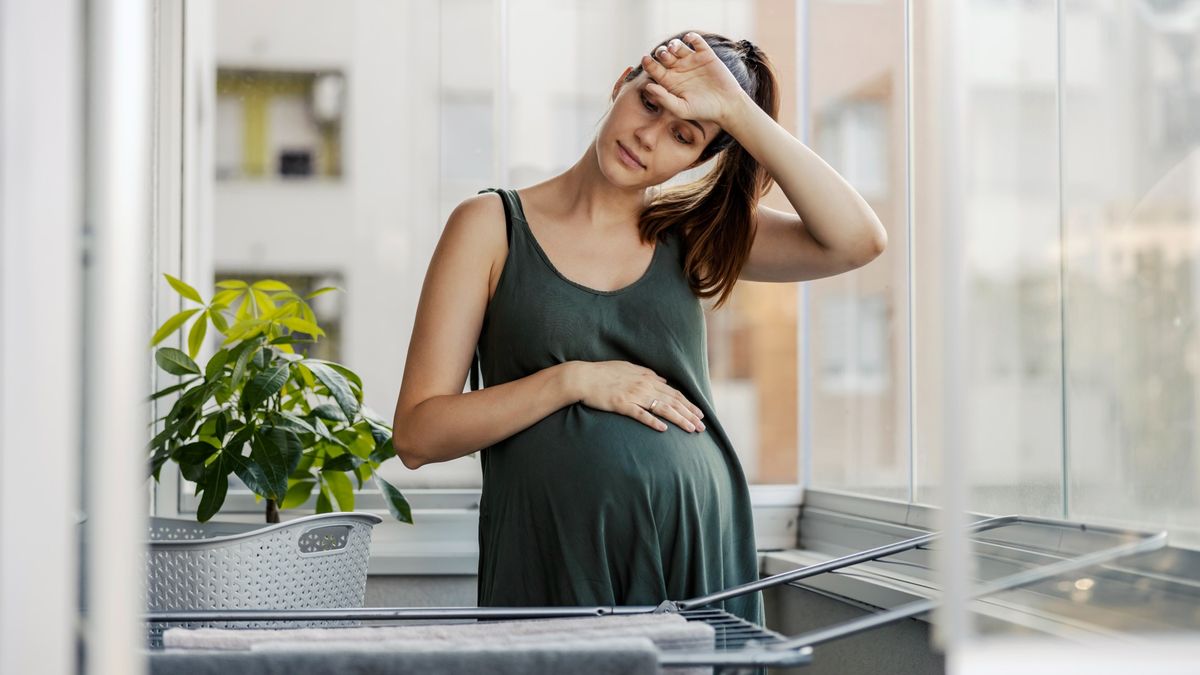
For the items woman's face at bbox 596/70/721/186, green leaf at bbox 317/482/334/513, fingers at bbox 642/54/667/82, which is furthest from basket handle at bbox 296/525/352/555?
fingers at bbox 642/54/667/82

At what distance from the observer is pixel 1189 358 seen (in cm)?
99

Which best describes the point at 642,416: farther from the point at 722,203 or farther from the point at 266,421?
the point at 266,421

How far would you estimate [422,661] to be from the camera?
2.92ft

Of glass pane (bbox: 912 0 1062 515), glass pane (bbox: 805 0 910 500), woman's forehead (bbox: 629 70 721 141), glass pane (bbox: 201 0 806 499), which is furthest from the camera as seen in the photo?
glass pane (bbox: 201 0 806 499)

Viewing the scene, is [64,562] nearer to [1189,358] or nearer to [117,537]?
[117,537]

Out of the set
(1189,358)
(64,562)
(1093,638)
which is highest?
(1189,358)

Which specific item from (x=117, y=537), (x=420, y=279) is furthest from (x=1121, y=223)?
(x=420, y=279)

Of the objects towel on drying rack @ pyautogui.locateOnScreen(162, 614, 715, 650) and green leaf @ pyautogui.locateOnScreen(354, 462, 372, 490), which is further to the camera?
green leaf @ pyautogui.locateOnScreen(354, 462, 372, 490)

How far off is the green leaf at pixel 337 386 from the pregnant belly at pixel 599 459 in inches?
18.5

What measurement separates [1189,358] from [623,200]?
0.74 m

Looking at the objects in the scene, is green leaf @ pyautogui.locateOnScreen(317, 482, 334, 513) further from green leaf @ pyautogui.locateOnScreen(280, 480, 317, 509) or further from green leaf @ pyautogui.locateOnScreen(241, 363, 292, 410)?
green leaf @ pyautogui.locateOnScreen(241, 363, 292, 410)

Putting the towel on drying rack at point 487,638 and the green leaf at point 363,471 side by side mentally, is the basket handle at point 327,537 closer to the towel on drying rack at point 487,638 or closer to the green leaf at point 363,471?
the green leaf at point 363,471

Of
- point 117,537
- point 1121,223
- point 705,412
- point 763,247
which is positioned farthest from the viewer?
point 763,247

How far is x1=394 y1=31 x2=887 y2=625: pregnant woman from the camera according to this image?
A: 4.54ft
